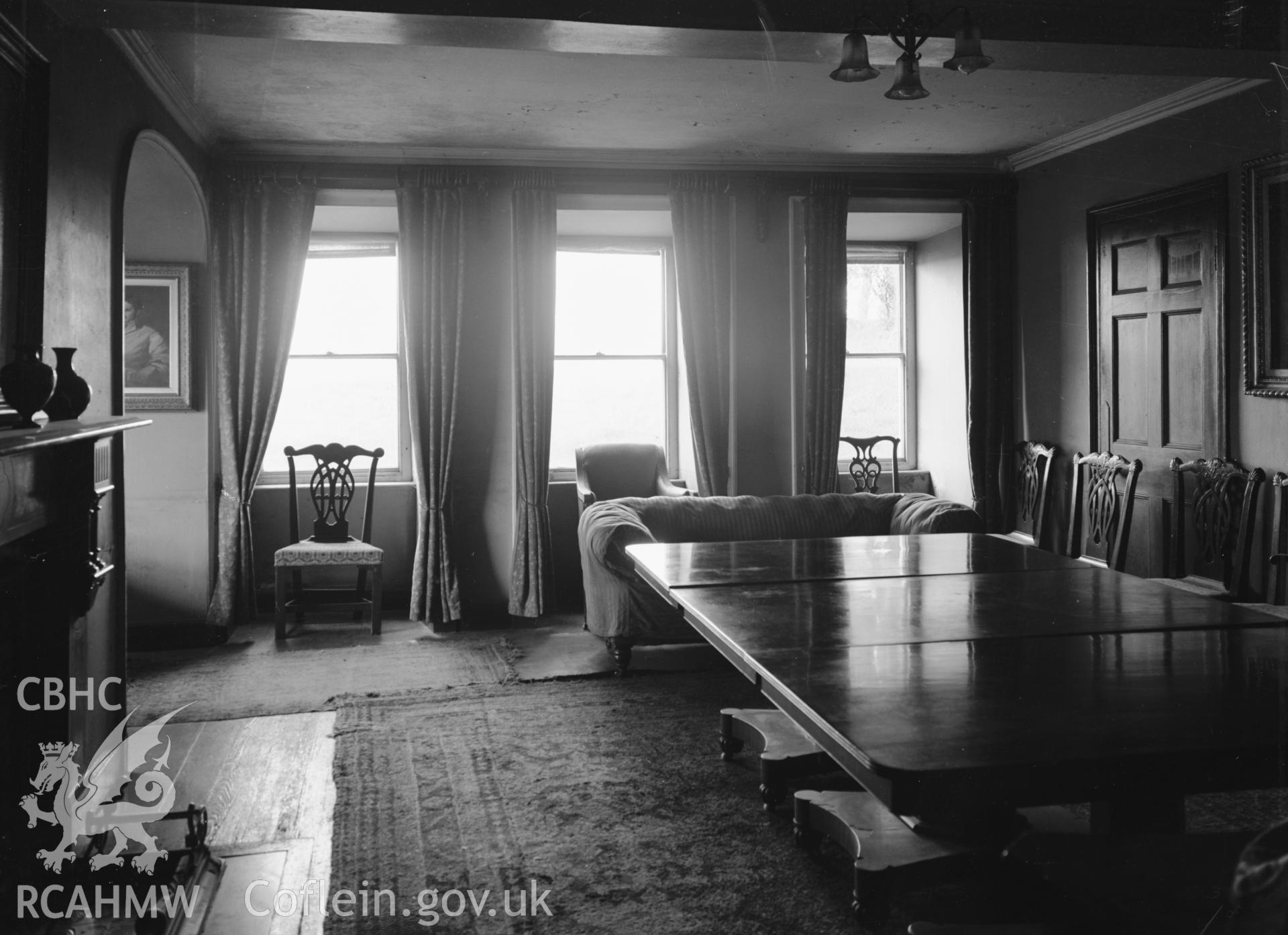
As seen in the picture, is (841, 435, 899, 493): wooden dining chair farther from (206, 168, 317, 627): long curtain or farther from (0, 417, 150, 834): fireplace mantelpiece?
(0, 417, 150, 834): fireplace mantelpiece

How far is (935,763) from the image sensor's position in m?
1.49

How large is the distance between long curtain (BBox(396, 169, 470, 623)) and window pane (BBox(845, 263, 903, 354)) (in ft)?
9.87

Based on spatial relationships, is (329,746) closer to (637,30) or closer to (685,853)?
(685,853)

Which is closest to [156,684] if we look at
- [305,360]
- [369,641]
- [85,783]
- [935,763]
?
[369,641]

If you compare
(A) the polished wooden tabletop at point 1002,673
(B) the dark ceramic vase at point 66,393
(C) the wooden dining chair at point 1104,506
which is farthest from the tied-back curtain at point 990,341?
(B) the dark ceramic vase at point 66,393

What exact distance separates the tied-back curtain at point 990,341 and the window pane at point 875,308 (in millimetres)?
1034

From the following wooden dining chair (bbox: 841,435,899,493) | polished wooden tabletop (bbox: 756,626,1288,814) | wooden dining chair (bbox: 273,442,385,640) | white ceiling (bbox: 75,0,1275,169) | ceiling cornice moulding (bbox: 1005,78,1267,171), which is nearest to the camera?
polished wooden tabletop (bbox: 756,626,1288,814)

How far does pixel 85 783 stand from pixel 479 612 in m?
3.32

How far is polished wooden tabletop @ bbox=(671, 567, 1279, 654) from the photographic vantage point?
236 cm

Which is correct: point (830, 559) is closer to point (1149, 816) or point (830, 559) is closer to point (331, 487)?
point (1149, 816)

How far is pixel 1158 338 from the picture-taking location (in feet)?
17.8

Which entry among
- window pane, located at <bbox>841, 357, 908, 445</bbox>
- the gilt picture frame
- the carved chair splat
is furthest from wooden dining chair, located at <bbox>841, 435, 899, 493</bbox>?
the gilt picture frame

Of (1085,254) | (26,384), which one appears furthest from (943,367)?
(26,384)

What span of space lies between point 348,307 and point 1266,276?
5121 millimetres
